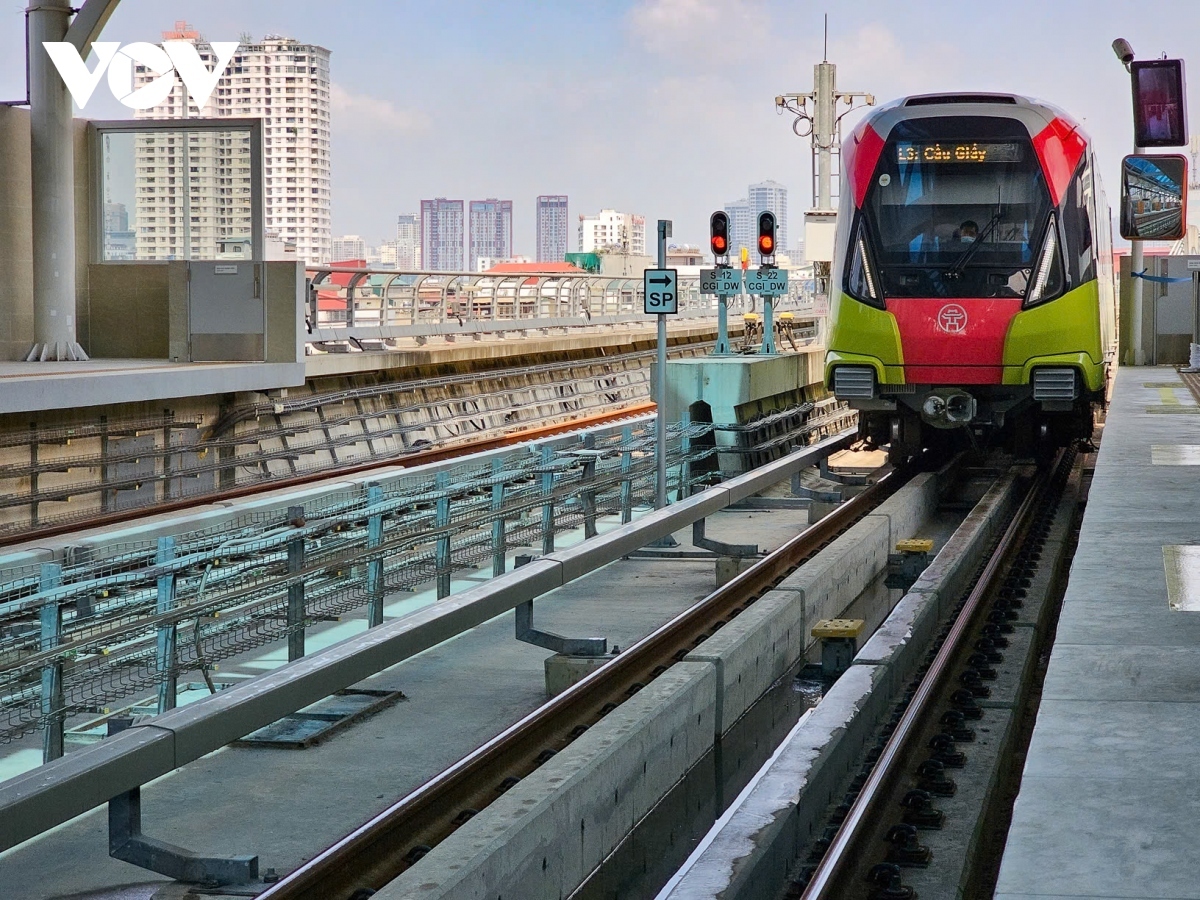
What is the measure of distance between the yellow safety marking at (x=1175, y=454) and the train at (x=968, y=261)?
945 millimetres

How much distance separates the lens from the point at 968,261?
50.6 feet

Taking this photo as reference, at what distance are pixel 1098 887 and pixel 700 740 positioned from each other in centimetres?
439

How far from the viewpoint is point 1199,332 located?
99.0 ft

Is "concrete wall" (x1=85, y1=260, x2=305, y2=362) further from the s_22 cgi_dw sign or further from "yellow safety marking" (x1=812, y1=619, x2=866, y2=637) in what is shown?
"yellow safety marking" (x1=812, y1=619, x2=866, y2=637)

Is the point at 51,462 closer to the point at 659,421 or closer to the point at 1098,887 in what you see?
the point at 659,421

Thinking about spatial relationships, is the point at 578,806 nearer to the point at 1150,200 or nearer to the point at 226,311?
the point at 1150,200

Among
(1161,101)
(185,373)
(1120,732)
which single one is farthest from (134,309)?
(1120,732)

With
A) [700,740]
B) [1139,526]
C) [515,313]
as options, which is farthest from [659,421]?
[515,313]

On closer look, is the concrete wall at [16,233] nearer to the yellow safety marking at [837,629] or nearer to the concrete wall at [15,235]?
the concrete wall at [15,235]

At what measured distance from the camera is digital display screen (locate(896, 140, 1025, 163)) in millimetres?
15297

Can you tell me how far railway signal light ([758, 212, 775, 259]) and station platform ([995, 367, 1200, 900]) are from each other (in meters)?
9.69

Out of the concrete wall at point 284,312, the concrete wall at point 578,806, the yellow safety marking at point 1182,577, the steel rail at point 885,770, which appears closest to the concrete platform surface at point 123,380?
the concrete wall at point 284,312

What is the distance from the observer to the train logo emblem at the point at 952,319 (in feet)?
51.0

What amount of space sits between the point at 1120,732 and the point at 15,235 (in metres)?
15.1
